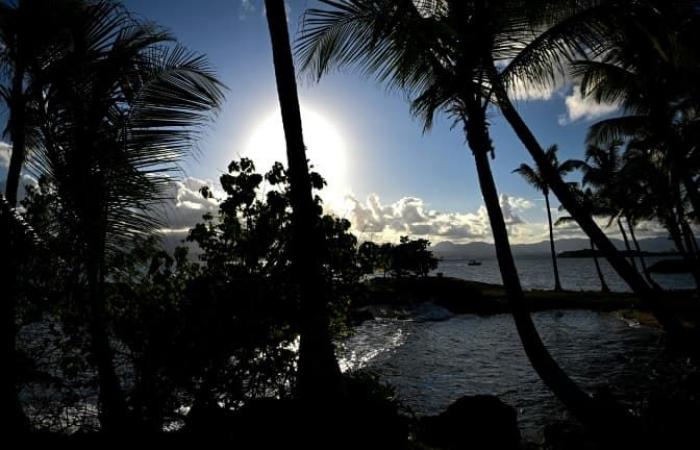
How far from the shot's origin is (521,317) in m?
5.82

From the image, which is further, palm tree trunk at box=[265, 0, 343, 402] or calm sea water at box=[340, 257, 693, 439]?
calm sea water at box=[340, 257, 693, 439]

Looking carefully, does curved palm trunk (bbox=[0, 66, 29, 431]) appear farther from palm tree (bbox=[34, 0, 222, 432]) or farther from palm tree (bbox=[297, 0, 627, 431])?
palm tree (bbox=[297, 0, 627, 431])

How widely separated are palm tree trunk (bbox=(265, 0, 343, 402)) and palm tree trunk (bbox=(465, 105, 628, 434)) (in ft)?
9.53

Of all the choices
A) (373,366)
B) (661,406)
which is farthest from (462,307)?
(661,406)

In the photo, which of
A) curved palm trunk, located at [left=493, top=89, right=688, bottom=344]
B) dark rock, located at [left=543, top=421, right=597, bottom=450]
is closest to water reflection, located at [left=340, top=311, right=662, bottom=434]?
dark rock, located at [left=543, top=421, right=597, bottom=450]

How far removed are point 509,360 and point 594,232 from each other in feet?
39.0

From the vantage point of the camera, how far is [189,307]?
454 centimetres

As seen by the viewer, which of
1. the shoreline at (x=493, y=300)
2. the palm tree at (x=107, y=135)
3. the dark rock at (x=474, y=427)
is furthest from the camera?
the shoreline at (x=493, y=300)

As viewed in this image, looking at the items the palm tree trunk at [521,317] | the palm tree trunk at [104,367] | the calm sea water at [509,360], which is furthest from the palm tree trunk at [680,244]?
the palm tree trunk at [104,367]

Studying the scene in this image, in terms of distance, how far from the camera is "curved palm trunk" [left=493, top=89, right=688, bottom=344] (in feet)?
19.5

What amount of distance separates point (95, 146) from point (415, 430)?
721 centimetres

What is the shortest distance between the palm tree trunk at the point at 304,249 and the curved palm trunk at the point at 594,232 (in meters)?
3.13

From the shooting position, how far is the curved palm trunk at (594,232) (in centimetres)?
593

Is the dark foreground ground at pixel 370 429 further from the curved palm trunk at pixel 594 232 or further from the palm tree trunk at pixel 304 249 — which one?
the curved palm trunk at pixel 594 232
